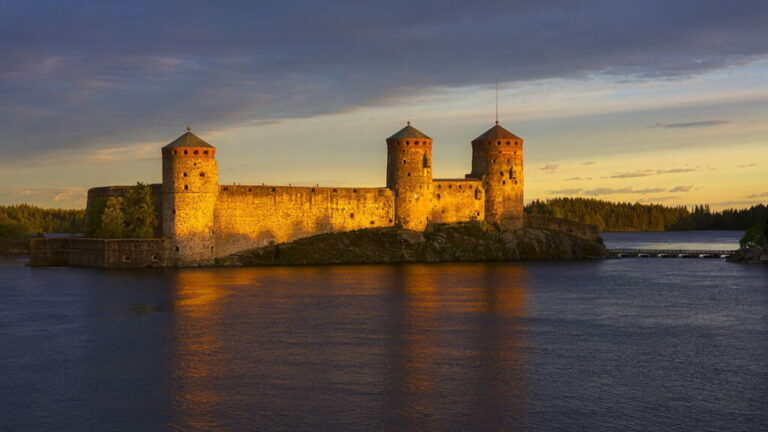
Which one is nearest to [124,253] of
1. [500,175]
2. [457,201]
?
[457,201]

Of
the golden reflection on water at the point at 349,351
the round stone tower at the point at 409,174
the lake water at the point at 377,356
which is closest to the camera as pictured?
the lake water at the point at 377,356

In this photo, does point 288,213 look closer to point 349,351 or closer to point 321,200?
point 321,200

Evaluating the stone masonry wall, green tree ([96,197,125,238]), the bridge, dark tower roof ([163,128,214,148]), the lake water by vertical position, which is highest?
dark tower roof ([163,128,214,148])

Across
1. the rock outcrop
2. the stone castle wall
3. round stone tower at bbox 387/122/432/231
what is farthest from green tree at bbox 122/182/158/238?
round stone tower at bbox 387/122/432/231

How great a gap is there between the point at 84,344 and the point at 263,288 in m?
18.0

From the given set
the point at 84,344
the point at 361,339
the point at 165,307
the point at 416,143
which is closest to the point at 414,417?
the point at 361,339

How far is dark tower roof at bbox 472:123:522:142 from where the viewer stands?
7644 cm

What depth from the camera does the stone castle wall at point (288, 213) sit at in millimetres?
63625

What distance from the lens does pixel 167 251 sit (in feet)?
200

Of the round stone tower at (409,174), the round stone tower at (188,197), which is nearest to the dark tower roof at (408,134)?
the round stone tower at (409,174)

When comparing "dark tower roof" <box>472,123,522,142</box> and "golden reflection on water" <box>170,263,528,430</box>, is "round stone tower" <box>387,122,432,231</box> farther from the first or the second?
"golden reflection on water" <box>170,263,528,430</box>

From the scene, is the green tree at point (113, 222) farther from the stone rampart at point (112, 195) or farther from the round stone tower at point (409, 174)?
the round stone tower at point (409, 174)

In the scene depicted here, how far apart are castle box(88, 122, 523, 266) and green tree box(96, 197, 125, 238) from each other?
9.86 feet

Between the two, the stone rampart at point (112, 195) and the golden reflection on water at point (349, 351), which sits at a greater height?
the stone rampart at point (112, 195)
